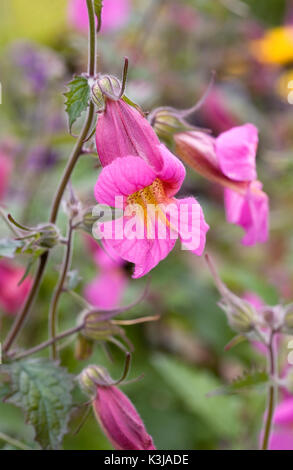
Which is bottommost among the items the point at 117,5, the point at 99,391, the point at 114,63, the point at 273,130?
the point at 99,391

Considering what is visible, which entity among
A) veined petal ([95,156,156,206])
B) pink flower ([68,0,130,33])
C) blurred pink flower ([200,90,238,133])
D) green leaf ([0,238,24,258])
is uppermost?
pink flower ([68,0,130,33])

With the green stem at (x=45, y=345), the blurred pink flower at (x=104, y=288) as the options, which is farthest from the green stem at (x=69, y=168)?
the blurred pink flower at (x=104, y=288)

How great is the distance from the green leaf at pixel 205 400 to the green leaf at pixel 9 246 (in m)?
0.42

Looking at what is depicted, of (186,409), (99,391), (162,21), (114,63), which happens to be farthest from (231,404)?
(162,21)

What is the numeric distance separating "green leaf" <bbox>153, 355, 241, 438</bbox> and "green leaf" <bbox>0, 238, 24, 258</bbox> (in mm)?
421

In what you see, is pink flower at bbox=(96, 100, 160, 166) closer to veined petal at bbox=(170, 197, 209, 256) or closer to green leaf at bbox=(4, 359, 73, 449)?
veined petal at bbox=(170, 197, 209, 256)

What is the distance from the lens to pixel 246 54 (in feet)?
5.58

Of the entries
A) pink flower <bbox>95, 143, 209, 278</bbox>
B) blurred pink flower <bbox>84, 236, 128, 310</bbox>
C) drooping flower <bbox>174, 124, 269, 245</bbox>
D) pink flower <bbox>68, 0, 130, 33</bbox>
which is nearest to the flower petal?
pink flower <bbox>95, 143, 209, 278</bbox>

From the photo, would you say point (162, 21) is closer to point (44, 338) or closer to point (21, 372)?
point (44, 338)

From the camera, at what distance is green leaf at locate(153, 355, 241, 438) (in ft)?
2.62

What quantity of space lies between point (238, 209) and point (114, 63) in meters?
0.70

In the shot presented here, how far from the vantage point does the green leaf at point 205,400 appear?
2.62 ft

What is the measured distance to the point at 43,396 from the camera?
477mm

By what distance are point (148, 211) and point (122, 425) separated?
0.55ft
